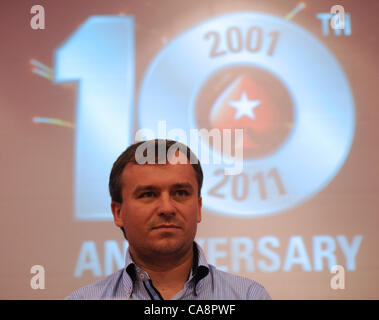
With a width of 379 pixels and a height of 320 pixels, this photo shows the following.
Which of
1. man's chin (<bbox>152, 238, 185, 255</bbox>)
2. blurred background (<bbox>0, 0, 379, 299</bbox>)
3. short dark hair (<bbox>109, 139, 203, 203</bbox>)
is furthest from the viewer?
blurred background (<bbox>0, 0, 379, 299</bbox>)

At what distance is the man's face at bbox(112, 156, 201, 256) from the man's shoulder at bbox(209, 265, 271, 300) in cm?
15

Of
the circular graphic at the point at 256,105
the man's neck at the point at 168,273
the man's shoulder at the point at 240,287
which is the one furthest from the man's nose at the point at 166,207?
the circular graphic at the point at 256,105

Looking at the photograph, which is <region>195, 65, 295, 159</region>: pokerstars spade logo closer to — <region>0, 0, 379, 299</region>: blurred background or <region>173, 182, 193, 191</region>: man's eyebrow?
<region>0, 0, 379, 299</region>: blurred background

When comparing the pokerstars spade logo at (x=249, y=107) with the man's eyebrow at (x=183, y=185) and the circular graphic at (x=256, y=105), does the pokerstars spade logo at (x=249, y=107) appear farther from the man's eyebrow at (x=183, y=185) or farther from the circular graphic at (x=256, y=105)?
the man's eyebrow at (x=183, y=185)

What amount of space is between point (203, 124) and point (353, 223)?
0.90 metres

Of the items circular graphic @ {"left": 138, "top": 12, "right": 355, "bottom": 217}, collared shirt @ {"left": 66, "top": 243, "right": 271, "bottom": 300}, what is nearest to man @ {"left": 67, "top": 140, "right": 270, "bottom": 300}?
collared shirt @ {"left": 66, "top": 243, "right": 271, "bottom": 300}

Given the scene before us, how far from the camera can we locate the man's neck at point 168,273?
1.32 meters

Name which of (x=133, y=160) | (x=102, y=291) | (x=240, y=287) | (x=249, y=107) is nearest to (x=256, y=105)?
(x=249, y=107)

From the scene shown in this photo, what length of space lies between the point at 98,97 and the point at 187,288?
134 centimetres

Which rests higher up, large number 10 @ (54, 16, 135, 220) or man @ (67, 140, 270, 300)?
large number 10 @ (54, 16, 135, 220)

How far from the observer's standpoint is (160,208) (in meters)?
1.29

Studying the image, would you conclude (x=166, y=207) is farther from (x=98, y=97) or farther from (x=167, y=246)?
(x=98, y=97)

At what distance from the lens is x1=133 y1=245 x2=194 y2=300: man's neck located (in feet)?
4.32

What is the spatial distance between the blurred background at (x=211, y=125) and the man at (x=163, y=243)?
3.02 ft
